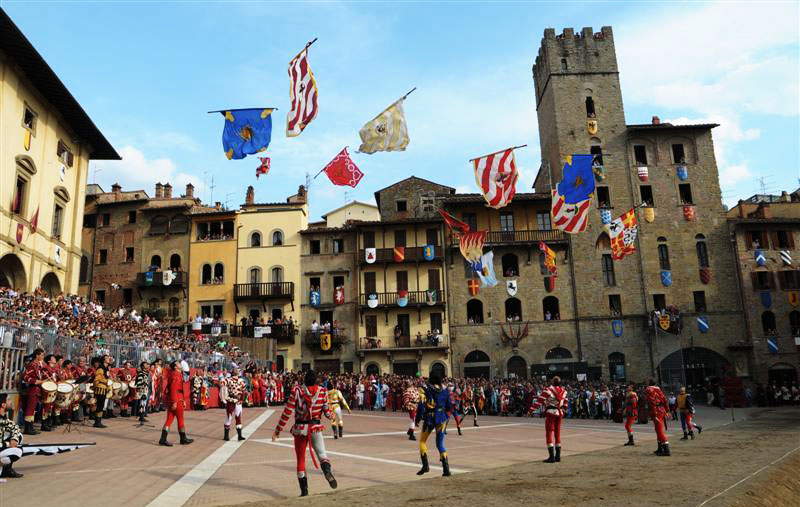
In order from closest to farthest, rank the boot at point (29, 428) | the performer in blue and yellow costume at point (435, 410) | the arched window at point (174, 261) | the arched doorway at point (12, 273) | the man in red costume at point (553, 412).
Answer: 1. the performer in blue and yellow costume at point (435, 410)
2. the man in red costume at point (553, 412)
3. the boot at point (29, 428)
4. the arched doorway at point (12, 273)
5. the arched window at point (174, 261)

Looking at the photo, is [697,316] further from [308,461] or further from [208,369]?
[308,461]

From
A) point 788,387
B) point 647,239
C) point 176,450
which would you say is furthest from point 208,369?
point 788,387

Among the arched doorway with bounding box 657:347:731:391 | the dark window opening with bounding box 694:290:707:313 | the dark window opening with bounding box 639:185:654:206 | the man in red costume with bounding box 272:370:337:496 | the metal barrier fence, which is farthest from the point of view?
the dark window opening with bounding box 639:185:654:206

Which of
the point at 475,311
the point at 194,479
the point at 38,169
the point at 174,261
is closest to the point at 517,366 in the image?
the point at 475,311

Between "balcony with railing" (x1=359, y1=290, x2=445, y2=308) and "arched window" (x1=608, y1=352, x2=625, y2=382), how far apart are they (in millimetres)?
12777

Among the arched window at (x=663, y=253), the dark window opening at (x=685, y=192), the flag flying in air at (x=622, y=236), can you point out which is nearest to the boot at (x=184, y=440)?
the flag flying in air at (x=622, y=236)

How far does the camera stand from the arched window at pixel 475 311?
4672 cm

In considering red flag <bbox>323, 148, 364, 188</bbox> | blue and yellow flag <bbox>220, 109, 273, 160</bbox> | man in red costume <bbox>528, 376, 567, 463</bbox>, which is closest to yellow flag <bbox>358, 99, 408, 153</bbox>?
red flag <bbox>323, 148, 364, 188</bbox>

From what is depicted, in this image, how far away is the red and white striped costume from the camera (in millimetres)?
13398

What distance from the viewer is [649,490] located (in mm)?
9547

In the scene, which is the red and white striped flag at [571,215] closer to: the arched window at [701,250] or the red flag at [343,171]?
the red flag at [343,171]

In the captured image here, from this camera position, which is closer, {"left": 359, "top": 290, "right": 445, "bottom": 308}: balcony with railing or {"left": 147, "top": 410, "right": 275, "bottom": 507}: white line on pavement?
{"left": 147, "top": 410, "right": 275, "bottom": 507}: white line on pavement

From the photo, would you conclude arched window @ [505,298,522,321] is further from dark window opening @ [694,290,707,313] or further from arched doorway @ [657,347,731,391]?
dark window opening @ [694,290,707,313]

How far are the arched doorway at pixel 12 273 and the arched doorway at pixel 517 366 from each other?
1219 inches
